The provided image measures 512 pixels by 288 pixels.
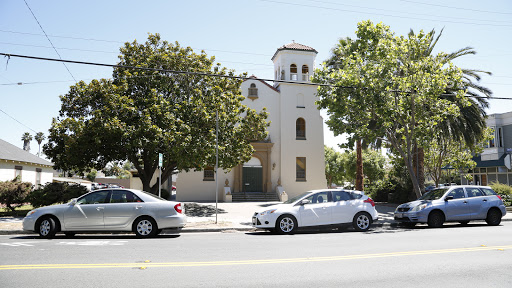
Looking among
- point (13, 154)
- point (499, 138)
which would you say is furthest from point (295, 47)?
point (13, 154)

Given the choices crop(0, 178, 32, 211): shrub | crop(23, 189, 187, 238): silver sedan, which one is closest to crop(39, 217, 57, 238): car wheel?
crop(23, 189, 187, 238): silver sedan

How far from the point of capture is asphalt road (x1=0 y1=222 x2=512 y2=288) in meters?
5.87

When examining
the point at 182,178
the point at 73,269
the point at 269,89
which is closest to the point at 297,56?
the point at 269,89

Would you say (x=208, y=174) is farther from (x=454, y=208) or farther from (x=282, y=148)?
(x=454, y=208)

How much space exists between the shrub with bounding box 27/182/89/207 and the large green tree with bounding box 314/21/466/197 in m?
12.5

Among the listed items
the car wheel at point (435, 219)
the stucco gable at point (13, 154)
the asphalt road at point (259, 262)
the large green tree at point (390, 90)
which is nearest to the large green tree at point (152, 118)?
the large green tree at point (390, 90)

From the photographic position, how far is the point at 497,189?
72.6ft

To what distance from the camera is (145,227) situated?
11.1 meters

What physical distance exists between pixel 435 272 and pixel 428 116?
11.4m

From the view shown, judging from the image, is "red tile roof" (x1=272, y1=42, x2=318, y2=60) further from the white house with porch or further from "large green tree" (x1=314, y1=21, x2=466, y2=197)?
the white house with porch

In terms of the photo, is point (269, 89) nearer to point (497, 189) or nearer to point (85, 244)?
point (497, 189)

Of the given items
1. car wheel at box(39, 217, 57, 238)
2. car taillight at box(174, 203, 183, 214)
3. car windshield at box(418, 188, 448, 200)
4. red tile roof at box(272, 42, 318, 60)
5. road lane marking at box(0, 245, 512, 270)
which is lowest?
road lane marking at box(0, 245, 512, 270)

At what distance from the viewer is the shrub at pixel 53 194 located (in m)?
16.5

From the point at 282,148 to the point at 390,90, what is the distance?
48.2ft
